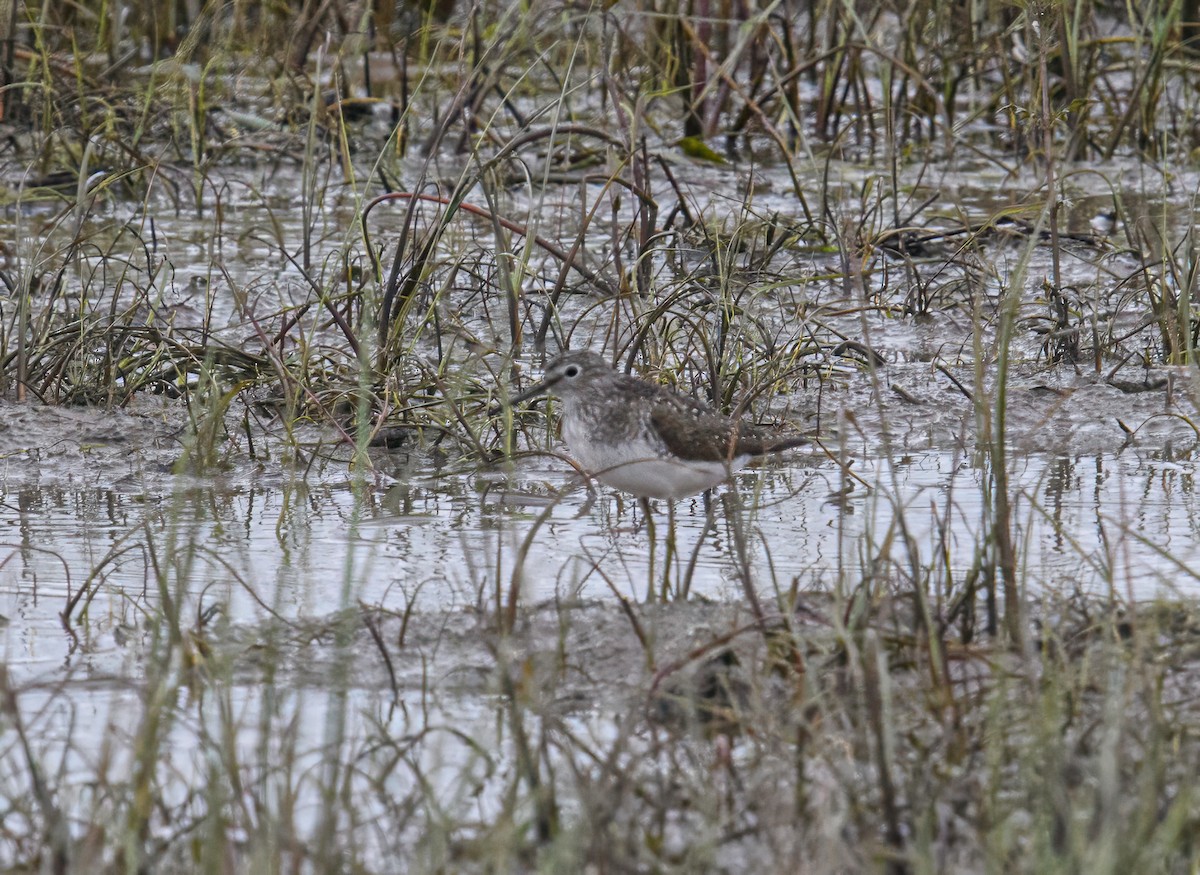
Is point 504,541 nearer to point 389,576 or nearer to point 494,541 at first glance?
point 494,541

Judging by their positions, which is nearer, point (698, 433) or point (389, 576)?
point (389, 576)

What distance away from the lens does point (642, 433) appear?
4.91 m

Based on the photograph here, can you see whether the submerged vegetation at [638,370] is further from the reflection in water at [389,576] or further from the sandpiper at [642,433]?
the sandpiper at [642,433]

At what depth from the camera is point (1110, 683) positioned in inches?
114

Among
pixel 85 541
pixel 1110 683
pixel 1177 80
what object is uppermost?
pixel 1177 80

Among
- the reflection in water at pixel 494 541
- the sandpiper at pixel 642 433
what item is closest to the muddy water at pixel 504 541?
the reflection in water at pixel 494 541

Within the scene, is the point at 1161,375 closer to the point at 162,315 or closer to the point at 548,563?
the point at 548,563

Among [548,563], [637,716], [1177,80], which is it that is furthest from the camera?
[1177,80]

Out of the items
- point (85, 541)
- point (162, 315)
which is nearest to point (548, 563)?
point (85, 541)

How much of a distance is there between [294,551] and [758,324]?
1.87 meters

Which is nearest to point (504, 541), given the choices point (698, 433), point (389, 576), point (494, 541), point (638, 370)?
point (494, 541)

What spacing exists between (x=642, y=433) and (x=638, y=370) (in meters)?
1.09

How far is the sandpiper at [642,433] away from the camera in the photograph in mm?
4812

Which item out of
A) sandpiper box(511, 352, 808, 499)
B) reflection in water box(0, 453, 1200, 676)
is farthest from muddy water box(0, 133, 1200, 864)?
sandpiper box(511, 352, 808, 499)
